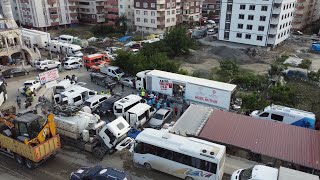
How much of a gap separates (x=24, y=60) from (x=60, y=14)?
33.7 meters

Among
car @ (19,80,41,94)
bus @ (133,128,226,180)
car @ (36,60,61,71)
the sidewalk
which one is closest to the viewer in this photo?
bus @ (133,128,226,180)

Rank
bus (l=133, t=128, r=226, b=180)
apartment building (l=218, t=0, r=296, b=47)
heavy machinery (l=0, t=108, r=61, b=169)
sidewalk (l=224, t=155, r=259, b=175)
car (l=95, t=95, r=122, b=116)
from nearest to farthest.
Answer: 1. bus (l=133, t=128, r=226, b=180)
2. heavy machinery (l=0, t=108, r=61, b=169)
3. sidewalk (l=224, t=155, r=259, b=175)
4. car (l=95, t=95, r=122, b=116)
5. apartment building (l=218, t=0, r=296, b=47)

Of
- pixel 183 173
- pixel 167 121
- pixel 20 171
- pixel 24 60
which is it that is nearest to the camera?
pixel 183 173

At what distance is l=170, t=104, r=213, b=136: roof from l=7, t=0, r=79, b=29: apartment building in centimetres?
5926

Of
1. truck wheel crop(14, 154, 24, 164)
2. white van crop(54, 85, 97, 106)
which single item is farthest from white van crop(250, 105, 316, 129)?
truck wheel crop(14, 154, 24, 164)

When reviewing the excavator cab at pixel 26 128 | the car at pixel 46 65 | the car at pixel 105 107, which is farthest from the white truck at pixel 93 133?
the car at pixel 46 65

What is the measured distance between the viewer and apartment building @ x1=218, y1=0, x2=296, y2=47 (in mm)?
47688

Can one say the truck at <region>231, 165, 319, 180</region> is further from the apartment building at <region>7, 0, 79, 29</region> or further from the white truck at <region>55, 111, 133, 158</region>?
the apartment building at <region>7, 0, 79, 29</region>

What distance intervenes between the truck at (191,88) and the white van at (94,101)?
4.93m

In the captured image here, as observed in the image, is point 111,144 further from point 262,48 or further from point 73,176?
point 262,48

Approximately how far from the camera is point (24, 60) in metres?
41.5

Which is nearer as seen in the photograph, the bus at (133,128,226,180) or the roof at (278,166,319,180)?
the roof at (278,166,319,180)

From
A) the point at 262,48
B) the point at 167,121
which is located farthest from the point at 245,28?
the point at 167,121

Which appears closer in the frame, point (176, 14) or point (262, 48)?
point (262, 48)
